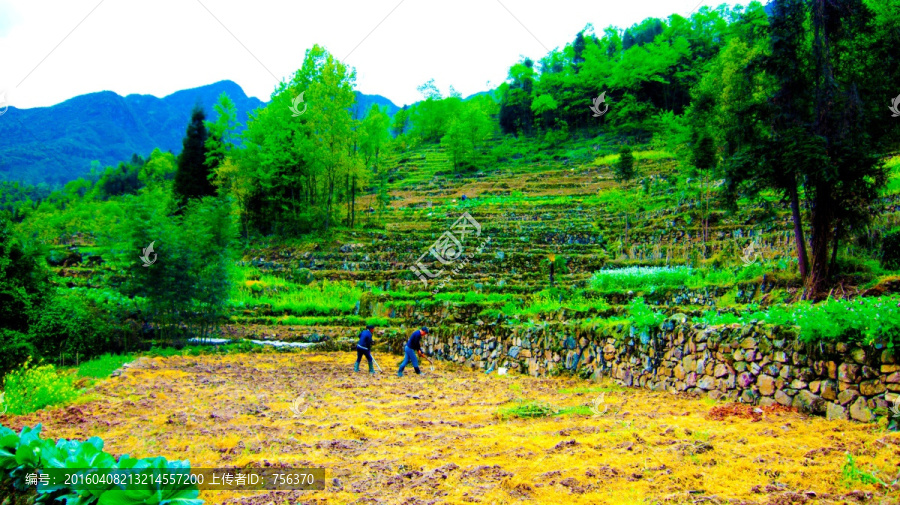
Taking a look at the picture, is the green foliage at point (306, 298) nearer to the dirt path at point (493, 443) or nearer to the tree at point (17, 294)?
the tree at point (17, 294)

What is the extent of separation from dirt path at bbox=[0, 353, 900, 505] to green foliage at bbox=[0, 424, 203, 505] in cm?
86

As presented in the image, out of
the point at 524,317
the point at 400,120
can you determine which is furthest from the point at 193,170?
the point at 400,120

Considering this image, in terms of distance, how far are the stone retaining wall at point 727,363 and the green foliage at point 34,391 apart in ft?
28.2

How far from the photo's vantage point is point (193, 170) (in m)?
43.0

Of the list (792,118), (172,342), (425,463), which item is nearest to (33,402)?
(425,463)

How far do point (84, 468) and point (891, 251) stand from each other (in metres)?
19.2

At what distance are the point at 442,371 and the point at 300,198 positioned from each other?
25.1 meters

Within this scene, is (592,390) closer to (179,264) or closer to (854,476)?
(854,476)

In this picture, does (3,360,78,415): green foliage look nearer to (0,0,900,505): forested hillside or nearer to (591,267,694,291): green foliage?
(0,0,900,505): forested hillside

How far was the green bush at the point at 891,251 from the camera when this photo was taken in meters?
15.1

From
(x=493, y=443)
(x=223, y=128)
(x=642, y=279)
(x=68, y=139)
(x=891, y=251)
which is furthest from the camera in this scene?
(x=68, y=139)

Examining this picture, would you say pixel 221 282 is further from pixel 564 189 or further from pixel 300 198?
pixel 564 189

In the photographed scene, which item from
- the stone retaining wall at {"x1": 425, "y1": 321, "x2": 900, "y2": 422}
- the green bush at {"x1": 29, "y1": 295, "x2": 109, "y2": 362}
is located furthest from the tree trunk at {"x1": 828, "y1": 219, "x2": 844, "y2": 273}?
the green bush at {"x1": 29, "y1": 295, "x2": 109, "y2": 362}

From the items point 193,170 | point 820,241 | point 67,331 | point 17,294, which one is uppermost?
point 193,170
